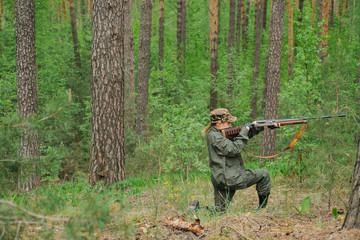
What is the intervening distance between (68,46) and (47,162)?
17798mm

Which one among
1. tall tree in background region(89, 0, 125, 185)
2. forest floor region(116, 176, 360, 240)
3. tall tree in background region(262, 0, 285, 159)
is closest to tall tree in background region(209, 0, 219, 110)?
tall tree in background region(262, 0, 285, 159)

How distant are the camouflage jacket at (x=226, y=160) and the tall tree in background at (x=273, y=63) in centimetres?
582

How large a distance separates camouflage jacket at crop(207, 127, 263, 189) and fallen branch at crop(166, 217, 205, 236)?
0.95m

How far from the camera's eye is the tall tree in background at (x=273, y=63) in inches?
392

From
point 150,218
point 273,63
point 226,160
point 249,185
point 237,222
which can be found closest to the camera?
point 237,222

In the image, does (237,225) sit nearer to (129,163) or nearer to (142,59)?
(129,163)

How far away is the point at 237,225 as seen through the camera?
13.4 feet

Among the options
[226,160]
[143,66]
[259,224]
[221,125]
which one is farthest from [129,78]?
[259,224]

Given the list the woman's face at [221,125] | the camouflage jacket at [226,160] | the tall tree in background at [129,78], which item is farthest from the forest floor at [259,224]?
the tall tree in background at [129,78]

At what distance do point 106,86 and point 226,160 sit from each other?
2.97 m

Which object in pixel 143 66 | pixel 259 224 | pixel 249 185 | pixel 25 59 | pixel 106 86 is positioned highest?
pixel 143 66

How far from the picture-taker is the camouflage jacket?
4.88 meters

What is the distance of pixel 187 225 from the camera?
4121 mm

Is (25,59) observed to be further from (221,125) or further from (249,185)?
(249,185)
